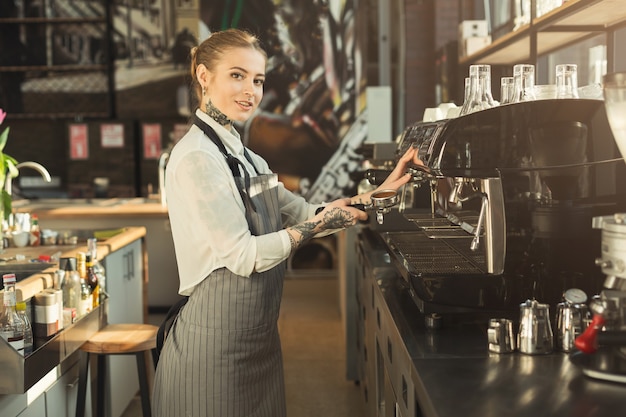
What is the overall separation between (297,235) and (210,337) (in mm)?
384

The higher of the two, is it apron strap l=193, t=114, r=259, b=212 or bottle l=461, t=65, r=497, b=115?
bottle l=461, t=65, r=497, b=115

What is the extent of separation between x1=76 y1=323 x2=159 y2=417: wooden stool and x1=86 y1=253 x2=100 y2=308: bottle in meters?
0.13

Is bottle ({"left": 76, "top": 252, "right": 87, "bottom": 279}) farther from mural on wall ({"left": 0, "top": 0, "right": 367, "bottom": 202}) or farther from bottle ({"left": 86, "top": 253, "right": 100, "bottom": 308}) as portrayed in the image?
mural on wall ({"left": 0, "top": 0, "right": 367, "bottom": 202})

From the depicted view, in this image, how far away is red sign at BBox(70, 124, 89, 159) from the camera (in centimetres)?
812

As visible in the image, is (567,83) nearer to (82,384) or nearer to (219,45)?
(219,45)

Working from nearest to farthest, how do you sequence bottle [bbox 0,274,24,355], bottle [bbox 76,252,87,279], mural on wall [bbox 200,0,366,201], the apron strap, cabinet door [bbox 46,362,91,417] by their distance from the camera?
the apron strap < bottle [bbox 0,274,24,355] < cabinet door [bbox 46,362,91,417] < bottle [bbox 76,252,87,279] < mural on wall [bbox 200,0,366,201]

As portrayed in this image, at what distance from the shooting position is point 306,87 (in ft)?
23.6

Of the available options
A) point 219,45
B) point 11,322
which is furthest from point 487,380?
point 11,322

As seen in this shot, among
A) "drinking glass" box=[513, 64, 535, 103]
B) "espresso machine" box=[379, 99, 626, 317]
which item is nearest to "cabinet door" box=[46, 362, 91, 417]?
"espresso machine" box=[379, 99, 626, 317]

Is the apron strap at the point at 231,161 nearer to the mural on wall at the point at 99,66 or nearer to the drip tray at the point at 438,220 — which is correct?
the drip tray at the point at 438,220

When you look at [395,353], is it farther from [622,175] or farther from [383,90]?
[383,90]

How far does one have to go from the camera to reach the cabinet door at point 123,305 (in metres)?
3.82

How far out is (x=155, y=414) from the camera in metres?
2.38

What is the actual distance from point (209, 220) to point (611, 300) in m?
1.01
